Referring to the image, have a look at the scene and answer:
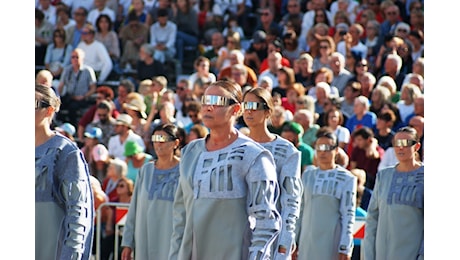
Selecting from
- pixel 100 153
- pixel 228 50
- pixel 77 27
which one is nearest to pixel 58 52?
pixel 77 27

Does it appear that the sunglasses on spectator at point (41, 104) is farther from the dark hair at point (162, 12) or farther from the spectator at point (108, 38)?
the dark hair at point (162, 12)

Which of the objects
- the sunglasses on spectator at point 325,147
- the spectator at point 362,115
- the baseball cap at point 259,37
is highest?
the baseball cap at point 259,37

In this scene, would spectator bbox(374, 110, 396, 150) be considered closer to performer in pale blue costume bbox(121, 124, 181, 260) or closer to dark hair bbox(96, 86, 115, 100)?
dark hair bbox(96, 86, 115, 100)

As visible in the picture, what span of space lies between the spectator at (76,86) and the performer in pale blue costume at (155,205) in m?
7.83

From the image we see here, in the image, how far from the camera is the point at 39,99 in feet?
24.1

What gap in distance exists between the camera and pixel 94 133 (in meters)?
16.8

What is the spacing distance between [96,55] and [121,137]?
4134 mm

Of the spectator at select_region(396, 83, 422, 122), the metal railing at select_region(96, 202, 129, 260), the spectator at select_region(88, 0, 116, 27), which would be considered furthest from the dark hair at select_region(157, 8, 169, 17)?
the metal railing at select_region(96, 202, 129, 260)

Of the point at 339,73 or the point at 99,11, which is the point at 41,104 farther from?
the point at 99,11

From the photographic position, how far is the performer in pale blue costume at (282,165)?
9133 mm

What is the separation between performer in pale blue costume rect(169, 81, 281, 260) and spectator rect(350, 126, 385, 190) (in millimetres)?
7580

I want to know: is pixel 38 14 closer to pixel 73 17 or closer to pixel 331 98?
pixel 73 17

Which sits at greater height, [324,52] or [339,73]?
[324,52]

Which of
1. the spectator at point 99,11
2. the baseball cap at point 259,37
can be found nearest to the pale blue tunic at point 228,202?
the baseball cap at point 259,37
